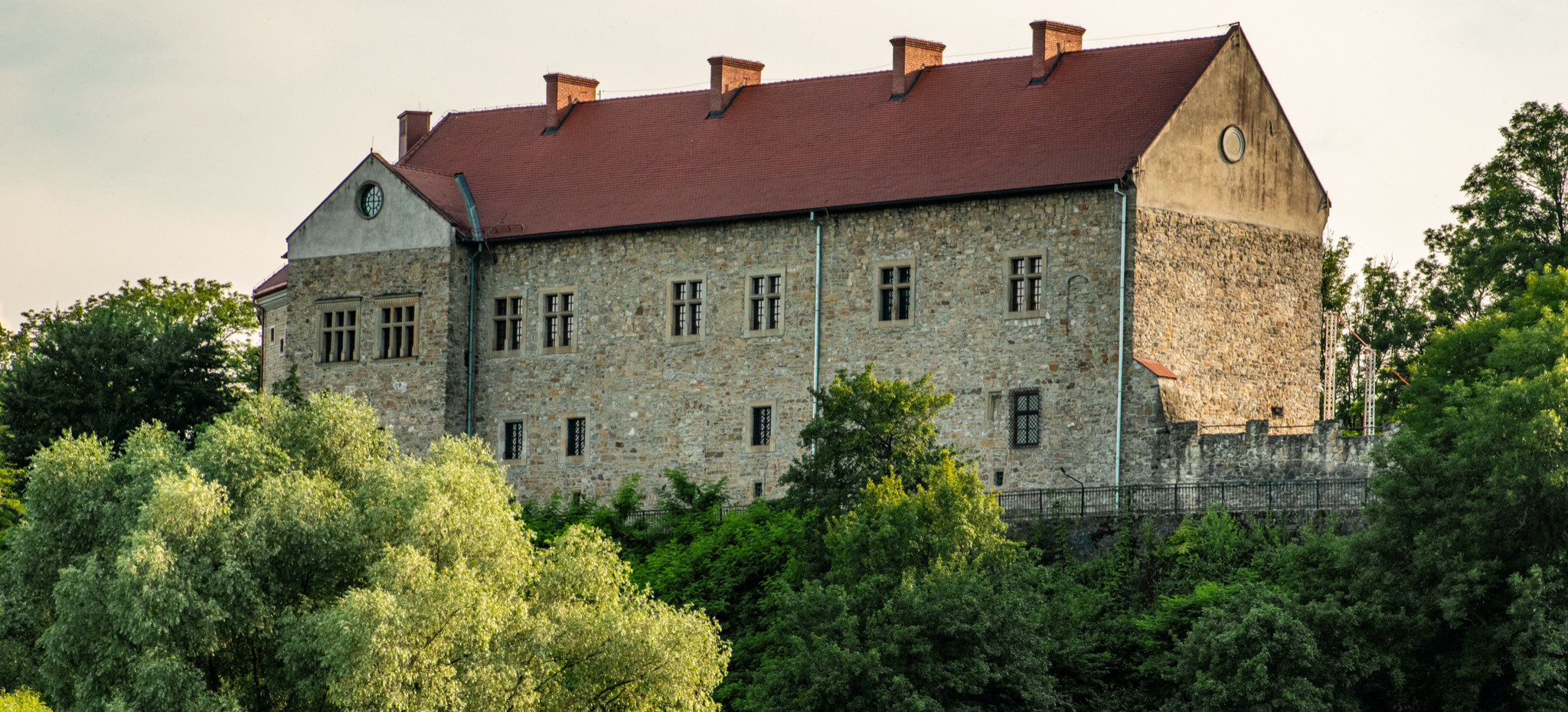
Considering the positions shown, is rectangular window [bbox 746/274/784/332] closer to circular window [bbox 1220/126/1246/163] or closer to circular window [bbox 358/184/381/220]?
circular window [bbox 1220/126/1246/163]

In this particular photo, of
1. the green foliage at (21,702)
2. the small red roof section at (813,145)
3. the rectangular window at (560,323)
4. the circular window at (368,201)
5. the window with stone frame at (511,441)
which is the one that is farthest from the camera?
the circular window at (368,201)

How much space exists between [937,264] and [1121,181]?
4284mm

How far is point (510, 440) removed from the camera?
52.6m

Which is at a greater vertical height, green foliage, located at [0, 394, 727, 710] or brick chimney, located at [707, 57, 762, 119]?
brick chimney, located at [707, 57, 762, 119]

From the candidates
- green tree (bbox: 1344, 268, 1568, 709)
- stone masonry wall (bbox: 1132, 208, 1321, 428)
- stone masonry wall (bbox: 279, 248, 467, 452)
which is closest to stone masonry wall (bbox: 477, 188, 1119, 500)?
stone masonry wall (bbox: 279, 248, 467, 452)

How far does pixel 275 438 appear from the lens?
35.8 metres

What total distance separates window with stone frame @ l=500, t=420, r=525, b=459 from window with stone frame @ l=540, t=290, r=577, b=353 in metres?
1.88

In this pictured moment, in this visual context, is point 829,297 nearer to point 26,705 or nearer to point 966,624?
point 966,624

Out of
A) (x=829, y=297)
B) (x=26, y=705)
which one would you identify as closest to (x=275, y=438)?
(x=26, y=705)

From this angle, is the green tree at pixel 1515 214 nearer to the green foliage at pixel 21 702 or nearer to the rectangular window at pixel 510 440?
the rectangular window at pixel 510 440

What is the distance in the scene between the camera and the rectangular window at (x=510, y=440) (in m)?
52.5

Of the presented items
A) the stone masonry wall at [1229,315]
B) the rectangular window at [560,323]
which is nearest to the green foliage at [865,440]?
the stone masonry wall at [1229,315]

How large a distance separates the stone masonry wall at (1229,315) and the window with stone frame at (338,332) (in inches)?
747

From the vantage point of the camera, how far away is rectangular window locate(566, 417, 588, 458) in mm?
51469
